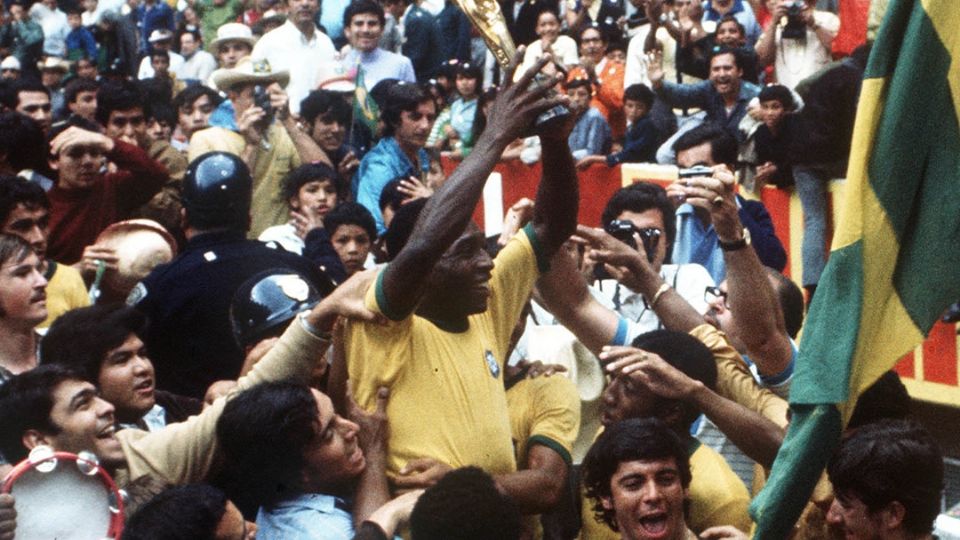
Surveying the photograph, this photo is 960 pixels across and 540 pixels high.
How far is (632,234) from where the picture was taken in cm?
658

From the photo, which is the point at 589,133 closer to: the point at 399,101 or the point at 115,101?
the point at 399,101

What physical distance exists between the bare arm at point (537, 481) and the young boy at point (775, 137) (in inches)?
226

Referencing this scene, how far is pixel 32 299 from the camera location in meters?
5.41

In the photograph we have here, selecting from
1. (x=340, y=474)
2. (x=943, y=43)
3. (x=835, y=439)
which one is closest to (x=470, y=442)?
(x=340, y=474)

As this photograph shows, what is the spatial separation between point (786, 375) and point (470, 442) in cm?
105

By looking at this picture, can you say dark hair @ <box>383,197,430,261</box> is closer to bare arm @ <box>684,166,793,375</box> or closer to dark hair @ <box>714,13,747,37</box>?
bare arm @ <box>684,166,793,375</box>

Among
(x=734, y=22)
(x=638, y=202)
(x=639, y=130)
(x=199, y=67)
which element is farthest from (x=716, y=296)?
(x=199, y=67)

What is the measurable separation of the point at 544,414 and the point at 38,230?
234 centimetres

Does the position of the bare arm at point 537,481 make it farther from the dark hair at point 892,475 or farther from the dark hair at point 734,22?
the dark hair at point 734,22

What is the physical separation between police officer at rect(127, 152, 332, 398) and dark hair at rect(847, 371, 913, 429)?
207 cm

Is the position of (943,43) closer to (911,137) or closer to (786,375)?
(911,137)

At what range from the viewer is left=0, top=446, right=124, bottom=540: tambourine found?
400cm

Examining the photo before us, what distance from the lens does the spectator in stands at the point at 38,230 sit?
20.0ft

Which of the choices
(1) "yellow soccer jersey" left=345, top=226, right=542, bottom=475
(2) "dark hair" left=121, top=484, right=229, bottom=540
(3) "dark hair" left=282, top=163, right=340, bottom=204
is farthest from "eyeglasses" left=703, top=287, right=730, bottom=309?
(3) "dark hair" left=282, top=163, right=340, bottom=204
